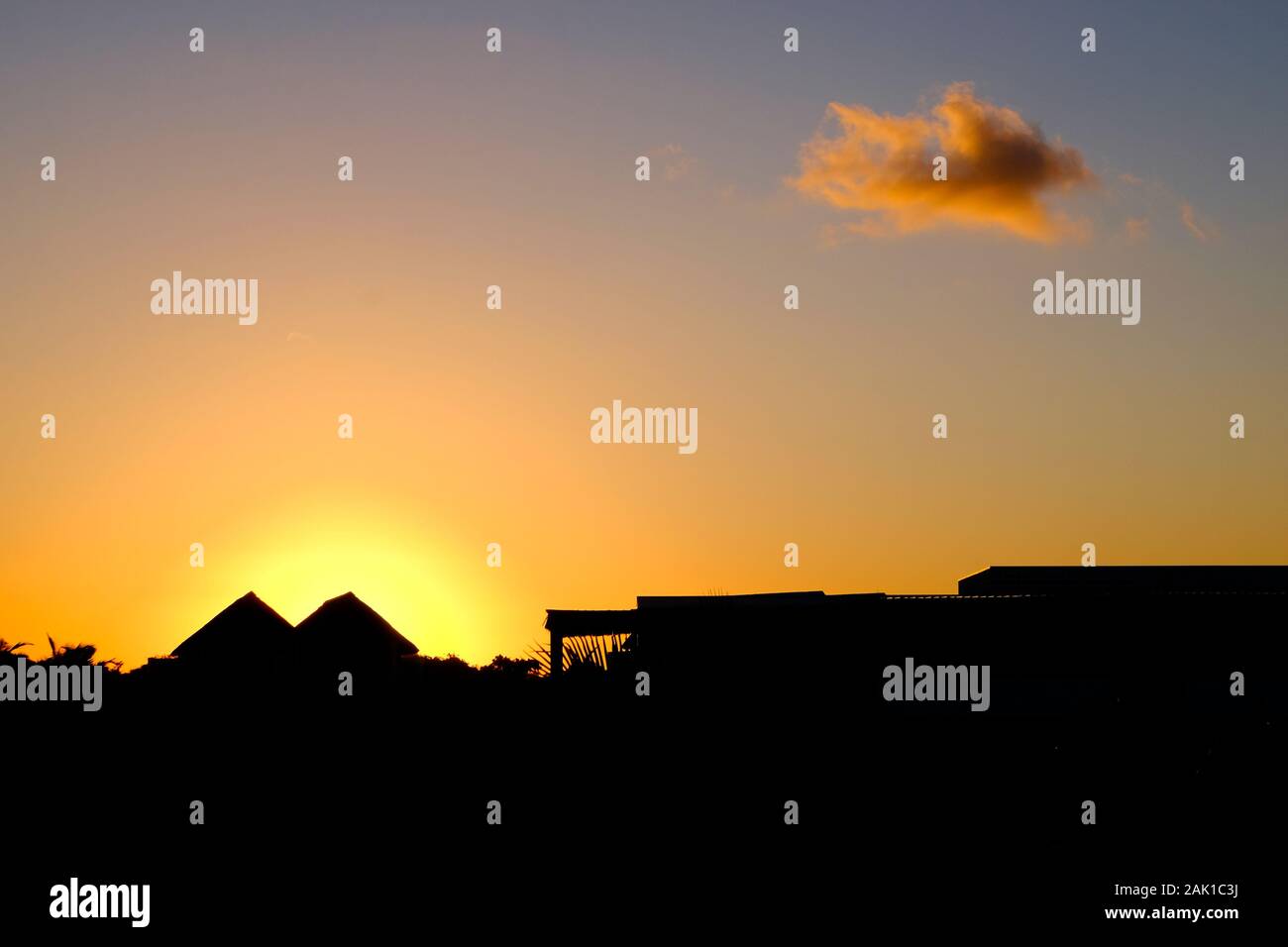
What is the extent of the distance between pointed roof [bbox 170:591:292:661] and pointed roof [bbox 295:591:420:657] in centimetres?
111

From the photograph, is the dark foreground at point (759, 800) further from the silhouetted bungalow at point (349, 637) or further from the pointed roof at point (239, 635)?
the silhouetted bungalow at point (349, 637)

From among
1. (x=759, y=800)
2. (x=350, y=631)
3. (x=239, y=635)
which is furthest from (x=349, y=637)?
(x=759, y=800)

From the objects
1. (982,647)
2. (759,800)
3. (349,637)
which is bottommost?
(759,800)

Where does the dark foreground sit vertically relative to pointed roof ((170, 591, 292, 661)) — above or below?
below

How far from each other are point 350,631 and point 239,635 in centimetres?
392

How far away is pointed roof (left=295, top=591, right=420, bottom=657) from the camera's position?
135ft

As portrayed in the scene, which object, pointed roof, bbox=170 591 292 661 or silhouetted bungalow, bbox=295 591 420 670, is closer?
pointed roof, bbox=170 591 292 661

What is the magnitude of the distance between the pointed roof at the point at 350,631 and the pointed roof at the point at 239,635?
1.11 m

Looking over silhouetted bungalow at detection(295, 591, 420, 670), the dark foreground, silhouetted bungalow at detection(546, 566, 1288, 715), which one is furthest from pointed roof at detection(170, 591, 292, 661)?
silhouetted bungalow at detection(546, 566, 1288, 715)

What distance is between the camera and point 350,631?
4216 cm

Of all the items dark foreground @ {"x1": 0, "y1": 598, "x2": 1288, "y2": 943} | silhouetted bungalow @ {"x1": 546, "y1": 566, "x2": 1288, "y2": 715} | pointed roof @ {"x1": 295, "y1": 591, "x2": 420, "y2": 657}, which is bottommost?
dark foreground @ {"x1": 0, "y1": 598, "x2": 1288, "y2": 943}

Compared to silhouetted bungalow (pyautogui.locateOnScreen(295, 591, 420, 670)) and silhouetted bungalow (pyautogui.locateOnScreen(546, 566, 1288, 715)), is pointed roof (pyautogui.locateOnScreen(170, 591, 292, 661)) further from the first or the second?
silhouetted bungalow (pyautogui.locateOnScreen(546, 566, 1288, 715))

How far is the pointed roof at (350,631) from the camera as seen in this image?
41.3m

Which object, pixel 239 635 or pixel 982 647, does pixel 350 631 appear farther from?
pixel 982 647
